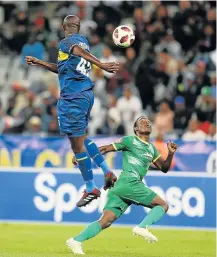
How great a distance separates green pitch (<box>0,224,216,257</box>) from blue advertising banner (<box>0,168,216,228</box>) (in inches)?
11.7

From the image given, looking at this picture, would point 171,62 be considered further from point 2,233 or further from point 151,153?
point 151,153

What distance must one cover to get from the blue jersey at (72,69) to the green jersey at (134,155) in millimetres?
983

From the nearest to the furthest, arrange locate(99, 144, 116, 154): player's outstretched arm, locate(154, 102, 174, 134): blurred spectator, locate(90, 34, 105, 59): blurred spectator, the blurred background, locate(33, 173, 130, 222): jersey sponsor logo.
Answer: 1. locate(99, 144, 116, 154): player's outstretched arm
2. locate(33, 173, 130, 222): jersey sponsor logo
3. the blurred background
4. locate(154, 102, 174, 134): blurred spectator
5. locate(90, 34, 105, 59): blurred spectator

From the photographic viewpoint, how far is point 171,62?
23.3 m

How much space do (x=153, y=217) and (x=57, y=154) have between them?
843 cm

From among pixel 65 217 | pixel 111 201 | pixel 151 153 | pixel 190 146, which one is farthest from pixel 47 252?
pixel 190 146

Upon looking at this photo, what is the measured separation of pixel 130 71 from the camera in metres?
23.4

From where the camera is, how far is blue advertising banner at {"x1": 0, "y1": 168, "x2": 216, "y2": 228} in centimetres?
1723

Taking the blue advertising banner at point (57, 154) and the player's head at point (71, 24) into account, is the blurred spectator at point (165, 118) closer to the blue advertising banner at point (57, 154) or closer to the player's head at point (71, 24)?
the blue advertising banner at point (57, 154)

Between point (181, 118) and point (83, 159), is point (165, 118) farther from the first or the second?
point (83, 159)

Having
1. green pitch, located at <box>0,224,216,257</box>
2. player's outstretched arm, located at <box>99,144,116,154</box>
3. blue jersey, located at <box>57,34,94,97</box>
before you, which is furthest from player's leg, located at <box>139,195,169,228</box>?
blue jersey, located at <box>57,34,94,97</box>

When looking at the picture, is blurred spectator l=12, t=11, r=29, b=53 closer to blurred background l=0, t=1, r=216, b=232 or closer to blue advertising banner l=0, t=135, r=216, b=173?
blurred background l=0, t=1, r=216, b=232

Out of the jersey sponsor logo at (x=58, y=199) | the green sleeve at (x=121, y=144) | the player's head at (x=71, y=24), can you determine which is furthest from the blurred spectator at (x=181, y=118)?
the player's head at (x=71, y=24)

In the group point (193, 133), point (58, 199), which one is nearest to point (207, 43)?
point (193, 133)
